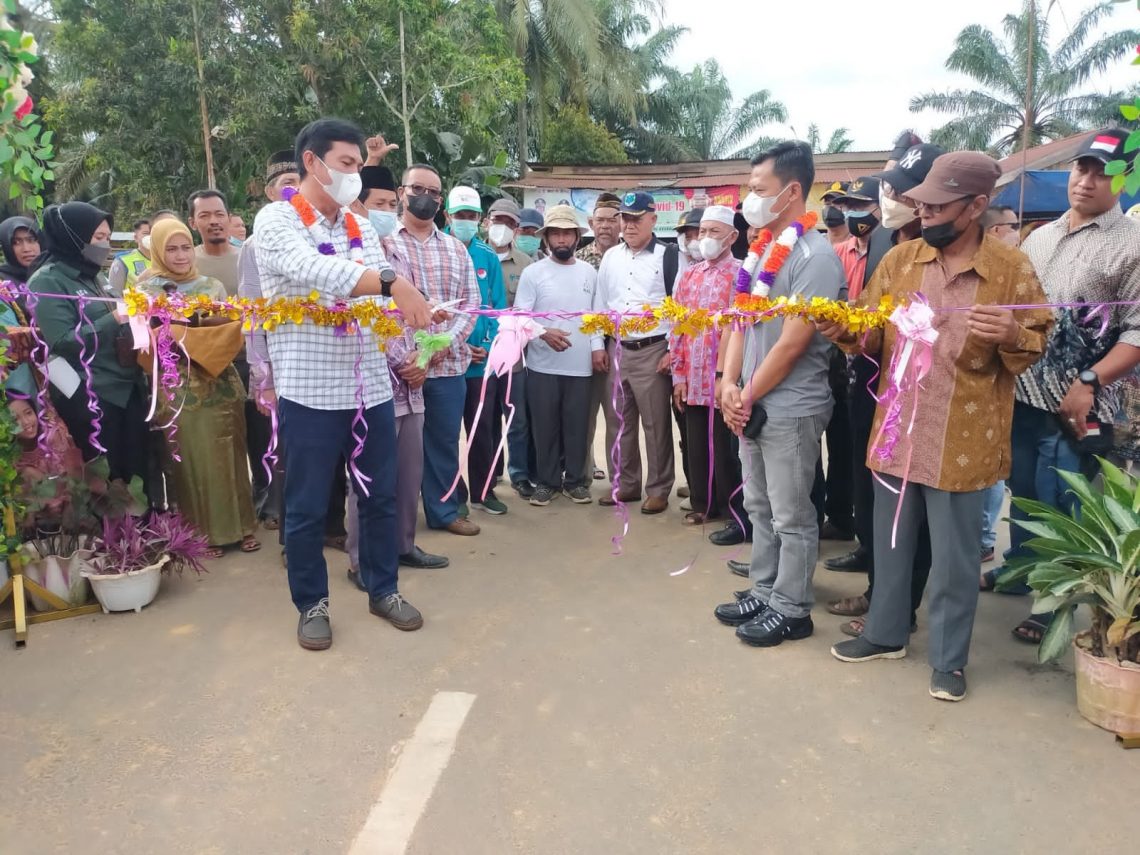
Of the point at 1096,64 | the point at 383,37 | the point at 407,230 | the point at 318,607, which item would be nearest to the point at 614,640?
the point at 318,607

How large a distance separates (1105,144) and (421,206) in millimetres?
3220

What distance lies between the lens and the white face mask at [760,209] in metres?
A: 3.44

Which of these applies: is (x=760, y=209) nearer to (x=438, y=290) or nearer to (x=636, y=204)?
(x=438, y=290)

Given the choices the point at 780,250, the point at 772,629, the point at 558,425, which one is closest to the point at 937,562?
the point at 772,629

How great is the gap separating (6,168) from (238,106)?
15.3m

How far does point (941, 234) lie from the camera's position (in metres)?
3.03

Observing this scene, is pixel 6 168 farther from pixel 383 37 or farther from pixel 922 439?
pixel 383 37

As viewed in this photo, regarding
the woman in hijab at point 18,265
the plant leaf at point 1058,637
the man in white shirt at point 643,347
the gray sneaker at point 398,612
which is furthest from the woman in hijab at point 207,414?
the plant leaf at point 1058,637

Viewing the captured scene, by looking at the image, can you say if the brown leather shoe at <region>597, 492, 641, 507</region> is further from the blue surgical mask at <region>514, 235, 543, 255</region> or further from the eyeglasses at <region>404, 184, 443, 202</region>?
the eyeglasses at <region>404, 184, 443, 202</region>

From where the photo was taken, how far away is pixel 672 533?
513 centimetres

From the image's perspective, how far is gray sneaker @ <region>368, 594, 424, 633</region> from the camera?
148 inches

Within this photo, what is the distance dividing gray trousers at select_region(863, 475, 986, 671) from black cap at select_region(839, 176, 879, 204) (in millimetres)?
2182

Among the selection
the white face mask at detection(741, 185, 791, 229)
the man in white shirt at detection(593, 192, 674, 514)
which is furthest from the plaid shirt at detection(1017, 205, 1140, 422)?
the man in white shirt at detection(593, 192, 674, 514)

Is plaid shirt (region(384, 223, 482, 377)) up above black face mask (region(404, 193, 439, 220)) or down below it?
below
